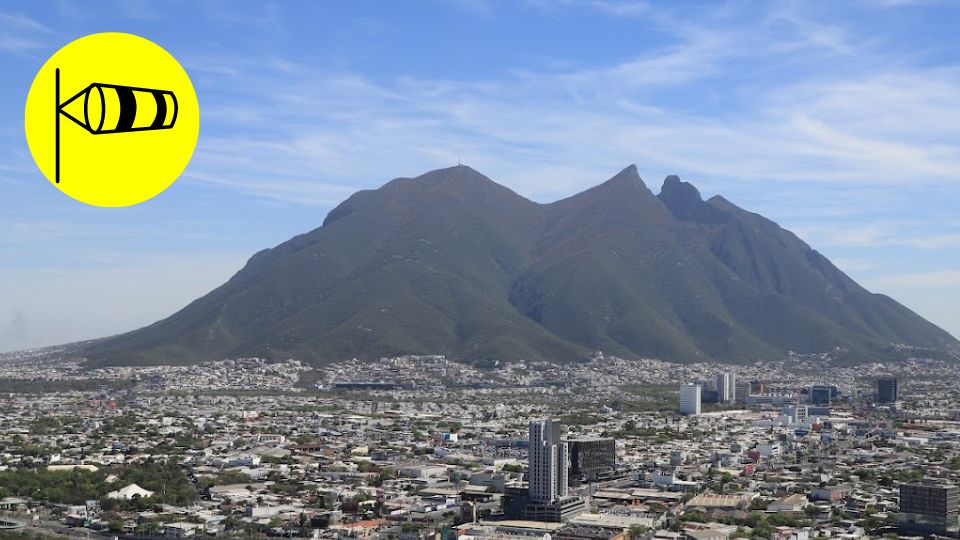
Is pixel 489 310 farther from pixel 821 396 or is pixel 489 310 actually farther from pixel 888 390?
pixel 888 390

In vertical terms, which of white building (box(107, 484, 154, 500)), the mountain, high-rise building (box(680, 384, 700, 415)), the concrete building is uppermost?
the mountain

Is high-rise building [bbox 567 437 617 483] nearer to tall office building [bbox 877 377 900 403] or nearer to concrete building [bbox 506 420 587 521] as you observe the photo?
concrete building [bbox 506 420 587 521]

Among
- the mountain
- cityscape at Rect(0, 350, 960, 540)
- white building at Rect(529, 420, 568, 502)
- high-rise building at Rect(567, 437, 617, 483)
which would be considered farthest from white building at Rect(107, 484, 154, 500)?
the mountain

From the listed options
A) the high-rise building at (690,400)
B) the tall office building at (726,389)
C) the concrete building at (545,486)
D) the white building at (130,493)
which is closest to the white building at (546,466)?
the concrete building at (545,486)

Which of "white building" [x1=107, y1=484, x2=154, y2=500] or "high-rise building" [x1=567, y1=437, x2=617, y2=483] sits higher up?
"high-rise building" [x1=567, y1=437, x2=617, y2=483]

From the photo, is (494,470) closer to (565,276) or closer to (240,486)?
(240,486)

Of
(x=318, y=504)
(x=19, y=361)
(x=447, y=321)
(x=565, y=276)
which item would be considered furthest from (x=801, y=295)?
(x=318, y=504)

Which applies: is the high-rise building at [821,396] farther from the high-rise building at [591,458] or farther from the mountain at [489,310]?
the high-rise building at [591,458]

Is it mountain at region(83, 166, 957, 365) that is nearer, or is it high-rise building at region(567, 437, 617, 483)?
high-rise building at region(567, 437, 617, 483)
